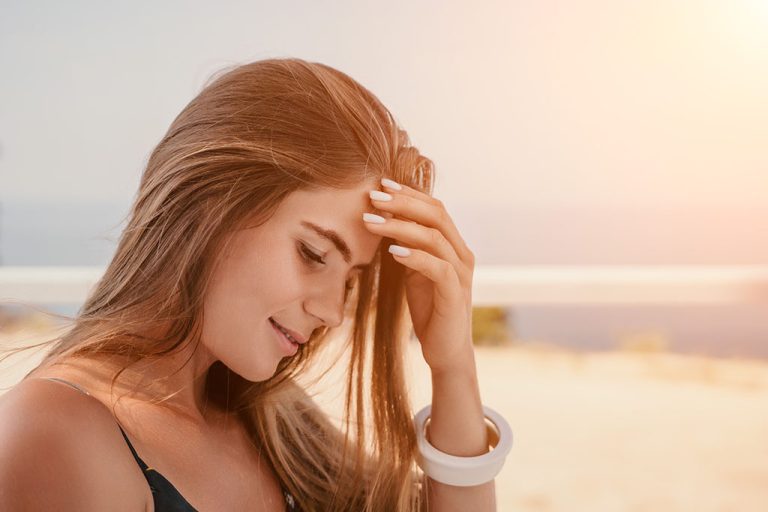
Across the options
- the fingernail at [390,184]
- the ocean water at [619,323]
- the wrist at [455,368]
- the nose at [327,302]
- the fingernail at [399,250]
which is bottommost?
the ocean water at [619,323]

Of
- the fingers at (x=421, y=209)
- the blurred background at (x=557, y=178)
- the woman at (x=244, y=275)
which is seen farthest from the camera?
the blurred background at (x=557, y=178)

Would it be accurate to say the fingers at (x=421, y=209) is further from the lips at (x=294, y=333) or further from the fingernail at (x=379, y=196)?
the lips at (x=294, y=333)

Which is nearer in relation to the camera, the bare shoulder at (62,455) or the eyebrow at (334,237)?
the bare shoulder at (62,455)

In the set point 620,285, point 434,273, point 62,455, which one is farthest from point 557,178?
point 62,455

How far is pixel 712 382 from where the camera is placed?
6043mm

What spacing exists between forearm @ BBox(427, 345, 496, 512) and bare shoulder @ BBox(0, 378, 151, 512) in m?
0.58

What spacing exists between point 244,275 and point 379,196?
241 mm

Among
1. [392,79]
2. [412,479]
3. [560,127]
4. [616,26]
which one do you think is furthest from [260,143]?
[560,127]

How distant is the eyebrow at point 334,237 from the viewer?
111 centimetres

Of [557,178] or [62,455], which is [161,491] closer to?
[62,455]

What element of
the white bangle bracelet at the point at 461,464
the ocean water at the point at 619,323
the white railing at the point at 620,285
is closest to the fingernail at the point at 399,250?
the white bangle bracelet at the point at 461,464

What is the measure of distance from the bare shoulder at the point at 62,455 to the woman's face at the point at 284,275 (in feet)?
0.86

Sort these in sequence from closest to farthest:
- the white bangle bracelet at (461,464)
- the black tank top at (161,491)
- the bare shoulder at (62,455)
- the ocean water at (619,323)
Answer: the bare shoulder at (62,455) < the black tank top at (161,491) < the white bangle bracelet at (461,464) < the ocean water at (619,323)

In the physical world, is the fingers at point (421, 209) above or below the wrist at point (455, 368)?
above
